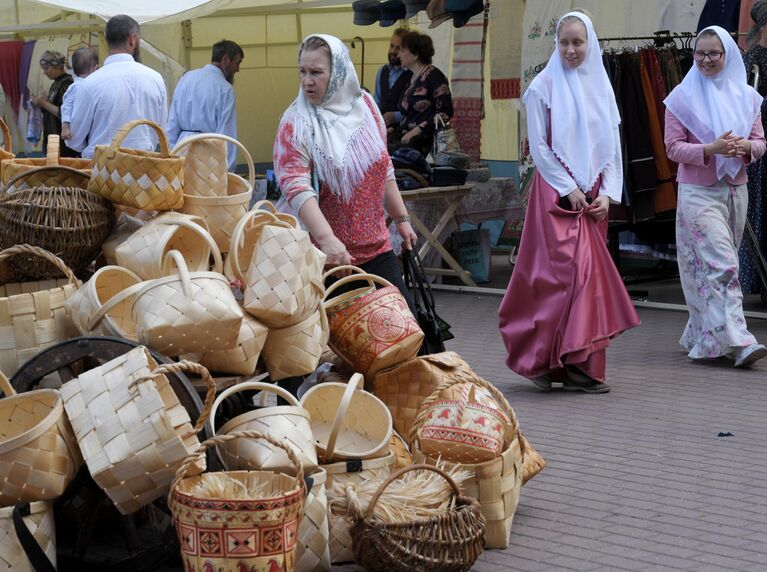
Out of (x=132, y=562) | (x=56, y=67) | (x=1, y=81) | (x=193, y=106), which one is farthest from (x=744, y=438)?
(x=1, y=81)

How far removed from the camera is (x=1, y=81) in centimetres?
1711

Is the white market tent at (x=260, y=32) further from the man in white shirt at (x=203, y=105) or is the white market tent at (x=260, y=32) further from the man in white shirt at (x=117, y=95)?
the man in white shirt at (x=117, y=95)

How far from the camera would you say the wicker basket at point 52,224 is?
439cm

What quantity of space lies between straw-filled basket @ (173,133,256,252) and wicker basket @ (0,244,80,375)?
26.6 inches

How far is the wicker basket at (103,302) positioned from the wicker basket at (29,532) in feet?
2.14

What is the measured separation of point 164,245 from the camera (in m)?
4.29

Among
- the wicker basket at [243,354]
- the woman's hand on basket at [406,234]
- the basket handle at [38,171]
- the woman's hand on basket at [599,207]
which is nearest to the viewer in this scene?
the wicker basket at [243,354]

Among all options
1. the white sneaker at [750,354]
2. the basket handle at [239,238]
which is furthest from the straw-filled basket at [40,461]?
the white sneaker at [750,354]

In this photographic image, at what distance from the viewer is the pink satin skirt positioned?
670 cm

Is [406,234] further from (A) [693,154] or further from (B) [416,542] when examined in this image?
(A) [693,154]

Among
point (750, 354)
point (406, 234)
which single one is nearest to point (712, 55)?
point (750, 354)

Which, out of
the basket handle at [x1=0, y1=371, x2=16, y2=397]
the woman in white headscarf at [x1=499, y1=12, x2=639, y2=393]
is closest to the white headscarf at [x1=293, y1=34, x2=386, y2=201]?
the woman in white headscarf at [x1=499, y1=12, x2=639, y2=393]

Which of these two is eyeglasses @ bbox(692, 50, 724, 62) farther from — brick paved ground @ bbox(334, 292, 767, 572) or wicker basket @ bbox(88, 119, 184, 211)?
wicker basket @ bbox(88, 119, 184, 211)

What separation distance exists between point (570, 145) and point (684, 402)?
1488 mm
